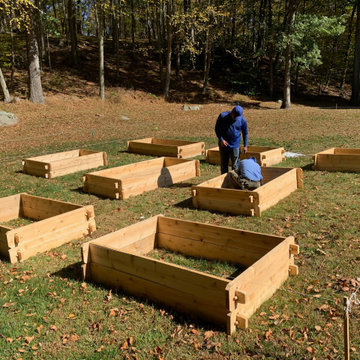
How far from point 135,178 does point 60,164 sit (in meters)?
3.22

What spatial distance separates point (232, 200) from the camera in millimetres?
7328

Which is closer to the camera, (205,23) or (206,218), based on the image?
(206,218)

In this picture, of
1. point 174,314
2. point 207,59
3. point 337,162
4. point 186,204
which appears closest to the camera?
point 174,314

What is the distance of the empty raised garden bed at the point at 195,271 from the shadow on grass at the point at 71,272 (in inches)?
9.7

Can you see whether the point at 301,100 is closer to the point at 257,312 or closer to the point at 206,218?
the point at 206,218

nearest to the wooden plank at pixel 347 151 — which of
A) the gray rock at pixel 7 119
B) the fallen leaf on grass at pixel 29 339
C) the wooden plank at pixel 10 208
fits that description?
the wooden plank at pixel 10 208

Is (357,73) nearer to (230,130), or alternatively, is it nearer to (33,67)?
(33,67)

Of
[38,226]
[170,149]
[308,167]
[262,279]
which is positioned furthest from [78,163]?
[262,279]

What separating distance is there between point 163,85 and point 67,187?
2237cm

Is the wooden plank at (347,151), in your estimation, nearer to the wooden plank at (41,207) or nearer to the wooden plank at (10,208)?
the wooden plank at (41,207)

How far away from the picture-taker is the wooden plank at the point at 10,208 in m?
7.54

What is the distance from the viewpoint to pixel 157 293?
432 centimetres

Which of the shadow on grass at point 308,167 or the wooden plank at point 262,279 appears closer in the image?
the wooden plank at point 262,279

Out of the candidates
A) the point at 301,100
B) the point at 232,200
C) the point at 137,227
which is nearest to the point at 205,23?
the point at 301,100
